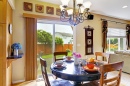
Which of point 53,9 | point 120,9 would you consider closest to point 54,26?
point 53,9

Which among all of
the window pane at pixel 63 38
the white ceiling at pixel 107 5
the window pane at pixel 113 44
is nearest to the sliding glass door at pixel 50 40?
the window pane at pixel 63 38

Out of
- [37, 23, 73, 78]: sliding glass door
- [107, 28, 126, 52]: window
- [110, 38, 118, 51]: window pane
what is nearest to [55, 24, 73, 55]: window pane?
[37, 23, 73, 78]: sliding glass door

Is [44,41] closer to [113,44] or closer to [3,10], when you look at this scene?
[3,10]

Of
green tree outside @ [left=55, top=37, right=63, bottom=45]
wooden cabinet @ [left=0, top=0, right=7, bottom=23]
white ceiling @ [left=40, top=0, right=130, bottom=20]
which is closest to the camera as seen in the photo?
wooden cabinet @ [left=0, top=0, right=7, bottom=23]

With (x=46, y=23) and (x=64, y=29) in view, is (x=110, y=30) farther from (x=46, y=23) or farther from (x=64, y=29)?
(x=46, y=23)

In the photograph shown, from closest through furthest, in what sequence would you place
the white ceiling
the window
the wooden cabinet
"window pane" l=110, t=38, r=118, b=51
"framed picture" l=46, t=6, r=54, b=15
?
1. the wooden cabinet
2. "framed picture" l=46, t=6, r=54, b=15
3. the white ceiling
4. the window
5. "window pane" l=110, t=38, r=118, b=51

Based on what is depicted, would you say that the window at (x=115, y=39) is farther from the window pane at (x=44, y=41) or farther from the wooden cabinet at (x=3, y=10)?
the wooden cabinet at (x=3, y=10)

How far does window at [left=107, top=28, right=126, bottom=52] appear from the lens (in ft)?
20.3

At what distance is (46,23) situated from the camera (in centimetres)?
417

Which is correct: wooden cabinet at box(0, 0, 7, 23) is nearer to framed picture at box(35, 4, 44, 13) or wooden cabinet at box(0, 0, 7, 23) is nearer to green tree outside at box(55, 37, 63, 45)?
framed picture at box(35, 4, 44, 13)

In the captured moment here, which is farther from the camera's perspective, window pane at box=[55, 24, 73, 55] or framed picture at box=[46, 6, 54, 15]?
window pane at box=[55, 24, 73, 55]

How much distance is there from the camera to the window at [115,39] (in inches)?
244

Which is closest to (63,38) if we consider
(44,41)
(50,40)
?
(50,40)

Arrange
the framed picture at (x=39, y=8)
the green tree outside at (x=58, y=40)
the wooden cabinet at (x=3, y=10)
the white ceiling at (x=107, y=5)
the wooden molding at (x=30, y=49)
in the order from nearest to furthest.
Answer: the wooden cabinet at (x=3, y=10) < the wooden molding at (x=30, y=49) < the framed picture at (x=39, y=8) < the white ceiling at (x=107, y=5) < the green tree outside at (x=58, y=40)
